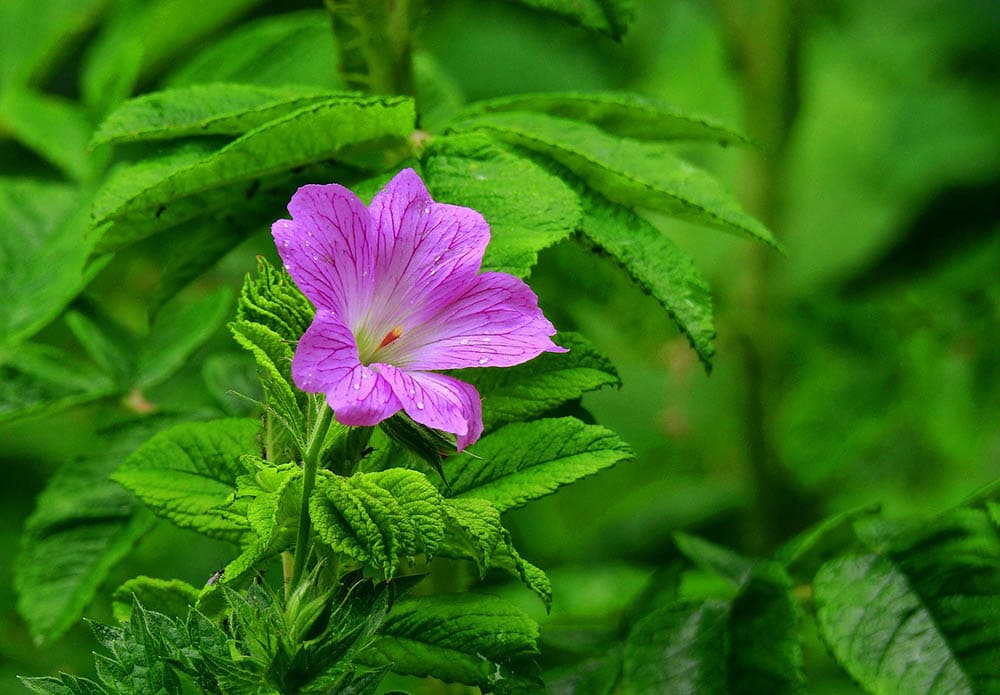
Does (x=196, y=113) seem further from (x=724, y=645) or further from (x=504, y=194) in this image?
(x=724, y=645)

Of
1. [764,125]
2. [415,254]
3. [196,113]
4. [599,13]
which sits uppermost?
[764,125]

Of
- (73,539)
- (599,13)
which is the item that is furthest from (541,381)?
(73,539)

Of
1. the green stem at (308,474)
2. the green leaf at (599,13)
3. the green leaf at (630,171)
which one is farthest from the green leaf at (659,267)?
the green stem at (308,474)

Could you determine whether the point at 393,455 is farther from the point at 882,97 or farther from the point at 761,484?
the point at 882,97

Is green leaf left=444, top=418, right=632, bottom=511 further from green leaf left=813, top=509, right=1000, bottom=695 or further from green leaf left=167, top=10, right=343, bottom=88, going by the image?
green leaf left=167, top=10, right=343, bottom=88

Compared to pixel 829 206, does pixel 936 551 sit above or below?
below

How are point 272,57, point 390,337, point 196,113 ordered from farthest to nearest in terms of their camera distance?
1. point 272,57
2. point 196,113
3. point 390,337

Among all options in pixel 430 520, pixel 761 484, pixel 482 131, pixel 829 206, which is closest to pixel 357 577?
pixel 430 520

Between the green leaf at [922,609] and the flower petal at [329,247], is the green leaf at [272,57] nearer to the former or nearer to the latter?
the flower petal at [329,247]
